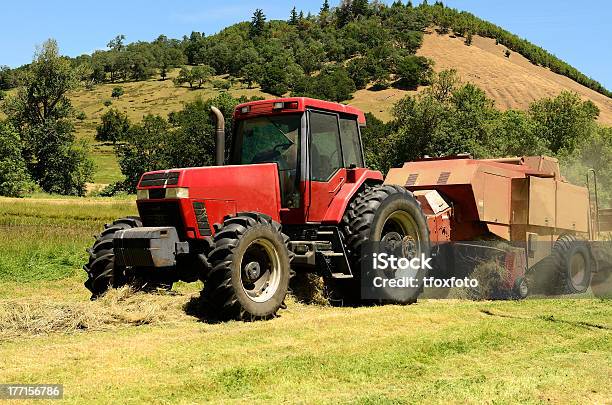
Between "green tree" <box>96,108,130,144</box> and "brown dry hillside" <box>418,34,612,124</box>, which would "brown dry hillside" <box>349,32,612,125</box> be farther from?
"green tree" <box>96,108,130,144</box>

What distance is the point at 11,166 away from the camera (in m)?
61.3

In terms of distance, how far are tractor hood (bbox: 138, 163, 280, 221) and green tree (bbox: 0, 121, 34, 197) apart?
184ft

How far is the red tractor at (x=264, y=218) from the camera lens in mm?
8461

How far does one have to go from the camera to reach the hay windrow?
7.53 metres

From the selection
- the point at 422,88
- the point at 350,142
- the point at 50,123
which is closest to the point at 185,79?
the point at 422,88

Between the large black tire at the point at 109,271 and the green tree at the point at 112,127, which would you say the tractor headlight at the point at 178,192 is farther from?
the green tree at the point at 112,127

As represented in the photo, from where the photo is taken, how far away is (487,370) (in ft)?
19.8

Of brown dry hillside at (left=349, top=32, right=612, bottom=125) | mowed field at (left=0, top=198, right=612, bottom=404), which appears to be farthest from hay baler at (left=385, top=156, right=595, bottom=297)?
brown dry hillside at (left=349, top=32, right=612, bottom=125)

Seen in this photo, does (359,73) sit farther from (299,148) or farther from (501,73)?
(299,148)

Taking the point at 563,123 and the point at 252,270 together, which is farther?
the point at 563,123

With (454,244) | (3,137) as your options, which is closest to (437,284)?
(454,244)

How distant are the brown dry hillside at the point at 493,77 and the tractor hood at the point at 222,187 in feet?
287

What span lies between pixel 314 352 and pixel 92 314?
2927 millimetres

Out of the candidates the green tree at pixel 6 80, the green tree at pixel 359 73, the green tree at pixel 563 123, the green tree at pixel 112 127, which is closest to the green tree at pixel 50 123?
the green tree at pixel 112 127
